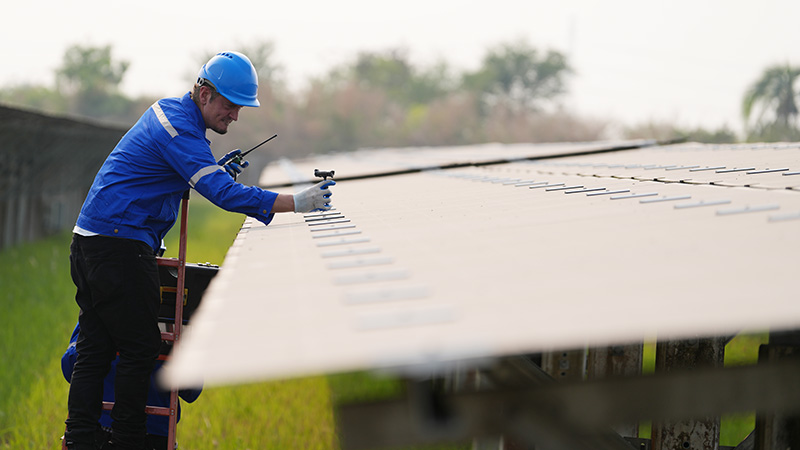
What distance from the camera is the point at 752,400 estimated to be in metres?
1.76

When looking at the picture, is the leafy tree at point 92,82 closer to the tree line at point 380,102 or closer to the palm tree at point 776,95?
the tree line at point 380,102

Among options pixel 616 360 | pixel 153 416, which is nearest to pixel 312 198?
pixel 153 416

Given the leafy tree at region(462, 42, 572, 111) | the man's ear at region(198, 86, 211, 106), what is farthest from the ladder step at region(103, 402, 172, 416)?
the leafy tree at region(462, 42, 572, 111)

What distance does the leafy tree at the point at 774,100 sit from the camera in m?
27.0

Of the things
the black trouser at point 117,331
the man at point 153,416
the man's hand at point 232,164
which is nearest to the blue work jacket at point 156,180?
the black trouser at point 117,331

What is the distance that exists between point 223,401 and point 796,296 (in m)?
5.70

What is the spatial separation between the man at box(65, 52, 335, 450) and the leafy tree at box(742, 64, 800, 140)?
86.2 ft

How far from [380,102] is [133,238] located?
2026 inches

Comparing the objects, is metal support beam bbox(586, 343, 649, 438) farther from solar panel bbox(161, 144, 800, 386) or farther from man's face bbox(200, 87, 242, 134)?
man's face bbox(200, 87, 242, 134)

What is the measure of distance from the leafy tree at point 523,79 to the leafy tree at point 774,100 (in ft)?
96.7

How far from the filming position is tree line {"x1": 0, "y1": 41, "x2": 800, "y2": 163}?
163 feet

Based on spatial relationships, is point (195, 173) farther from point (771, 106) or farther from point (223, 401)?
point (771, 106)

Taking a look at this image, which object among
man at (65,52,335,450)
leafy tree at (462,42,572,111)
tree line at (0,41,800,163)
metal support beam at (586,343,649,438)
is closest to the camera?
man at (65,52,335,450)

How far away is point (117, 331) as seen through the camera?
12.3ft
